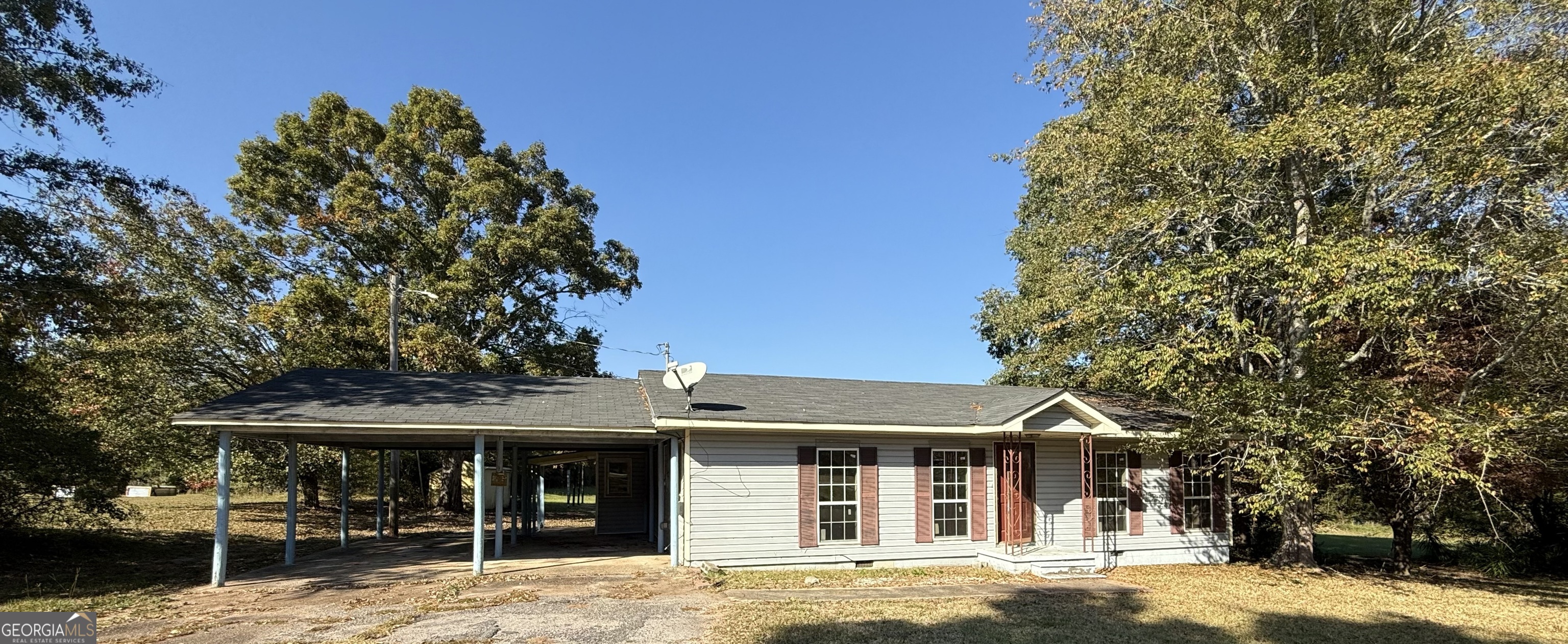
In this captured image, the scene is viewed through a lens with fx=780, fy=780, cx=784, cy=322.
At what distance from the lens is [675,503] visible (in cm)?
1166

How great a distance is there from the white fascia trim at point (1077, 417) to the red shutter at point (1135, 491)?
45.1 inches

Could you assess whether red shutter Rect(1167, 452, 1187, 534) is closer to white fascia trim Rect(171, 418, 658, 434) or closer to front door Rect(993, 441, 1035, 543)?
front door Rect(993, 441, 1035, 543)

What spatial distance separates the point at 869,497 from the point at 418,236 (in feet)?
53.2

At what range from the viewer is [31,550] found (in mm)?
12547

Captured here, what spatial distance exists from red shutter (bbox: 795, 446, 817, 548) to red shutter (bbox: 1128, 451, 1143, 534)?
5.80m

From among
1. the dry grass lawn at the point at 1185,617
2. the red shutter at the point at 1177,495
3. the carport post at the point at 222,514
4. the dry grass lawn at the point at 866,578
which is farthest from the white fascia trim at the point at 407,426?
the red shutter at the point at 1177,495

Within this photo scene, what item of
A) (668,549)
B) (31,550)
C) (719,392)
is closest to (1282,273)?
(719,392)

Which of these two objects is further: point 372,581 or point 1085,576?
point 1085,576

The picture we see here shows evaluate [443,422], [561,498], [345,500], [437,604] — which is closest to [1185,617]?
[437,604]

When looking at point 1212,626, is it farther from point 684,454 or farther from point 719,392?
point 719,392

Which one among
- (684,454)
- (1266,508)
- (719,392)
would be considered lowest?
(1266,508)

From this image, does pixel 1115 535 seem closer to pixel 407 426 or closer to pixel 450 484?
pixel 407 426

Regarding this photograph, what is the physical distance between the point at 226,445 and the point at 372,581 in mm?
2589
